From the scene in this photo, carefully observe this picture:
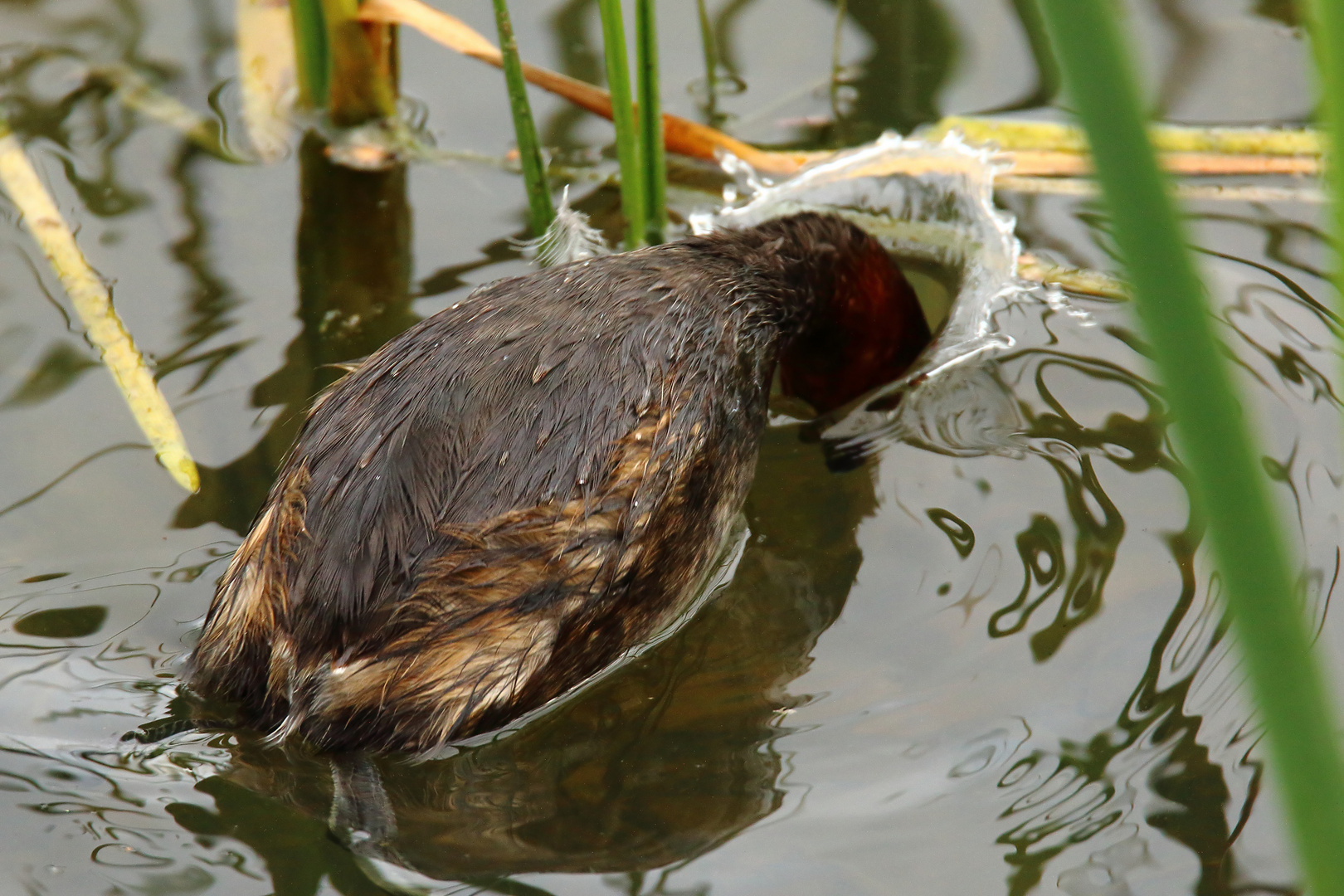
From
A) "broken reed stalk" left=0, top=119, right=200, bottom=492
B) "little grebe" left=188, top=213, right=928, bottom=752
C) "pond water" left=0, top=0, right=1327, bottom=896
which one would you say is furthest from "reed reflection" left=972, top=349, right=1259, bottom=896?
"broken reed stalk" left=0, top=119, right=200, bottom=492

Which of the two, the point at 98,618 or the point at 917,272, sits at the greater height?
the point at 917,272

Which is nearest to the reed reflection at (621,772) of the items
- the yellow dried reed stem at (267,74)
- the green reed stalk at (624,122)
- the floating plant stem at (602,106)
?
the green reed stalk at (624,122)

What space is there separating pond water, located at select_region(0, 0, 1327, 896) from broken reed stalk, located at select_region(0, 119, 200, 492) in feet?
0.38

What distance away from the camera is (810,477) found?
3646mm

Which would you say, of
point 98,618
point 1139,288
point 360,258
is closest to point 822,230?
point 360,258

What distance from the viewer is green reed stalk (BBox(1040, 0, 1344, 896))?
3.08ft

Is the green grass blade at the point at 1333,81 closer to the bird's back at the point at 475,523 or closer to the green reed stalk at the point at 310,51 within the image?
the bird's back at the point at 475,523

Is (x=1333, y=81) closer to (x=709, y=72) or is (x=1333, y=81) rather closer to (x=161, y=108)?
(x=709, y=72)

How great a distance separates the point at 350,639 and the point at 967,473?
5.80 ft

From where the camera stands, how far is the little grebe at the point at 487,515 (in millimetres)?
2555

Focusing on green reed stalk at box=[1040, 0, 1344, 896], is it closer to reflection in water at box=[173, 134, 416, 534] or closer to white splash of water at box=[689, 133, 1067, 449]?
reflection in water at box=[173, 134, 416, 534]

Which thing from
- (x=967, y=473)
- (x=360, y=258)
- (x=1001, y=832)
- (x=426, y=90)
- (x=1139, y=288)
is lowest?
(x=1001, y=832)

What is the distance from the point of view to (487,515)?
102 inches

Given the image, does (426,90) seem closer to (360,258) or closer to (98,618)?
(360,258)
